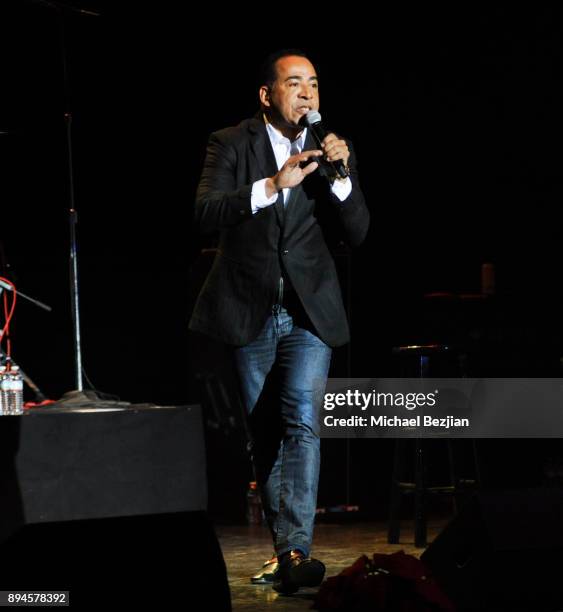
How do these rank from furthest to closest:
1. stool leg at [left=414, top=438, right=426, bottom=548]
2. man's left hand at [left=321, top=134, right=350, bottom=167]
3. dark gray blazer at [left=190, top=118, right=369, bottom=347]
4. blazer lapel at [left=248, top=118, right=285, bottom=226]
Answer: stool leg at [left=414, top=438, right=426, bottom=548] → blazer lapel at [left=248, top=118, right=285, bottom=226] → dark gray blazer at [left=190, top=118, right=369, bottom=347] → man's left hand at [left=321, top=134, right=350, bottom=167]

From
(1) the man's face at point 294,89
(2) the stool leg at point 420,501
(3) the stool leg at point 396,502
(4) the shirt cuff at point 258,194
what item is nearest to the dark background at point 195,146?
(3) the stool leg at point 396,502

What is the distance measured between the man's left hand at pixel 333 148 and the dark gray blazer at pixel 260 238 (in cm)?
20

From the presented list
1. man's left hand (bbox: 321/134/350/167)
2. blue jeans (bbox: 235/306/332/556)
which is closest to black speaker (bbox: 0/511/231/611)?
blue jeans (bbox: 235/306/332/556)

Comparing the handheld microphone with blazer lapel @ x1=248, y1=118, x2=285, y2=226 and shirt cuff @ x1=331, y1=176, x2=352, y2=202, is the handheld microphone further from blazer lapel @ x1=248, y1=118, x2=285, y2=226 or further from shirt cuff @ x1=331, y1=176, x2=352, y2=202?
blazer lapel @ x1=248, y1=118, x2=285, y2=226

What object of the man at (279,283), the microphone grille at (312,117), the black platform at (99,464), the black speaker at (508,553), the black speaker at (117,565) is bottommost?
the black speaker at (508,553)

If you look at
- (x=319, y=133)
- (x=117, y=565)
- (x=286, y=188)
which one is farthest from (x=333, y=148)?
(x=117, y=565)

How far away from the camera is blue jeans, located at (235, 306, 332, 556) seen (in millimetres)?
3062

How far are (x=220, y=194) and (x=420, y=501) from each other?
1.79 metres

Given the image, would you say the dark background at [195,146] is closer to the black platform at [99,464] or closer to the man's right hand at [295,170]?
the man's right hand at [295,170]

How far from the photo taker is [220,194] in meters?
3.12

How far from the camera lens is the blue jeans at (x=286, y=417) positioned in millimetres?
3062

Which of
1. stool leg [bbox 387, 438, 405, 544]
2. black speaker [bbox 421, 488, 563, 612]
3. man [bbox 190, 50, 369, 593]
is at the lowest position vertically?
stool leg [bbox 387, 438, 405, 544]

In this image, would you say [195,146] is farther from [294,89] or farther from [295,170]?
[295,170]

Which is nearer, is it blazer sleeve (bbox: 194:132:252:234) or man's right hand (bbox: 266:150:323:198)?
man's right hand (bbox: 266:150:323:198)
